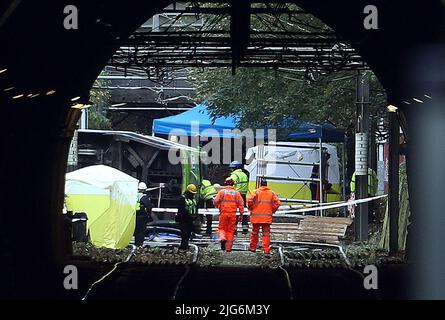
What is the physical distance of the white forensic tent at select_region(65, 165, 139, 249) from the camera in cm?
2345

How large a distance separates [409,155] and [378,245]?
6.26 meters

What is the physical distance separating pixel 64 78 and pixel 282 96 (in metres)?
11.0

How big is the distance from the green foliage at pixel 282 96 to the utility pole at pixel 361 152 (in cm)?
83

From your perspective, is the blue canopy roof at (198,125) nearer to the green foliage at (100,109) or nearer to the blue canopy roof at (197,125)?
the blue canopy roof at (197,125)

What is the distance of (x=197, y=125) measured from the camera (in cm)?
3281

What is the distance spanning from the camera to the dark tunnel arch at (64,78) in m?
→ 13.3

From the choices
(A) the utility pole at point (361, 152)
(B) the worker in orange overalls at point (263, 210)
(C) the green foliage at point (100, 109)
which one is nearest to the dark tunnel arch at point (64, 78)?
(B) the worker in orange overalls at point (263, 210)

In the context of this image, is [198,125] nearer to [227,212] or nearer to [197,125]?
[197,125]

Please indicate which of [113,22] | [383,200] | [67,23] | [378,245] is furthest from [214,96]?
[67,23]

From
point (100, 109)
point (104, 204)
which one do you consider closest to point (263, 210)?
point (104, 204)

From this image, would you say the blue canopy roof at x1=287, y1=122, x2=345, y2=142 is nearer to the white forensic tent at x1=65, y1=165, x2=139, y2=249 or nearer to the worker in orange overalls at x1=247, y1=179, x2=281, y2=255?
the white forensic tent at x1=65, y1=165, x2=139, y2=249

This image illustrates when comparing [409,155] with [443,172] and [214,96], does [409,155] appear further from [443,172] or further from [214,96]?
[214,96]

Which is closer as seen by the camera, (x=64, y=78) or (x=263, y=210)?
(x=64, y=78)

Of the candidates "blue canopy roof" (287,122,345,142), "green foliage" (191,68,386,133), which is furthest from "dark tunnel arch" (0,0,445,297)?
"blue canopy roof" (287,122,345,142)
